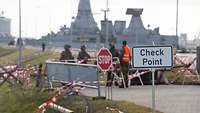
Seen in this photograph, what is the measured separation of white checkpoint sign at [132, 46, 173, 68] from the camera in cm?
1125

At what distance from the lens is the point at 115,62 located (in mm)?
25859

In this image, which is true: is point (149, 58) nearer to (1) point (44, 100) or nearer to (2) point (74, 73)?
(1) point (44, 100)

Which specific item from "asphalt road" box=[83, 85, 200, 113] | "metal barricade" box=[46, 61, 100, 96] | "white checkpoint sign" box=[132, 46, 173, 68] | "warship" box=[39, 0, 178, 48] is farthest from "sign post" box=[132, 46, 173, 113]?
"warship" box=[39, 0, 178, 48]

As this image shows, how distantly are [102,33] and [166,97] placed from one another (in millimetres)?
84458

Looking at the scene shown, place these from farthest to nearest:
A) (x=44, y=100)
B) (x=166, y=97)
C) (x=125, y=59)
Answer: (x=125, y=59) → (x=166, y=97) → (x=44, y=100)

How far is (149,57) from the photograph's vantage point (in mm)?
11250

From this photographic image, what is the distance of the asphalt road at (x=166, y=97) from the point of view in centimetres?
1614

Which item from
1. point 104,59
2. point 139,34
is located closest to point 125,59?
point 104,59

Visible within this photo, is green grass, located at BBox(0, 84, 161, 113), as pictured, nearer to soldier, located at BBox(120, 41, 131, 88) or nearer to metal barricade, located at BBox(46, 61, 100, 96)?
metal barricade, located at BBox(46, 61, 100, 96)

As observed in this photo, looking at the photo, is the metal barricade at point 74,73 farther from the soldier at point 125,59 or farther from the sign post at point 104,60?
the soldier at point 125,59

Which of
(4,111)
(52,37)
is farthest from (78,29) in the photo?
(4,111)

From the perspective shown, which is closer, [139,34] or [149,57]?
[149,57]

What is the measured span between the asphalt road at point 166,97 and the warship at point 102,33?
2336 inches

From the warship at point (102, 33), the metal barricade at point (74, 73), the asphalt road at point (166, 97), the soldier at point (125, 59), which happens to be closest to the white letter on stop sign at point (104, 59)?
the metal barricade at point (74, 73)
